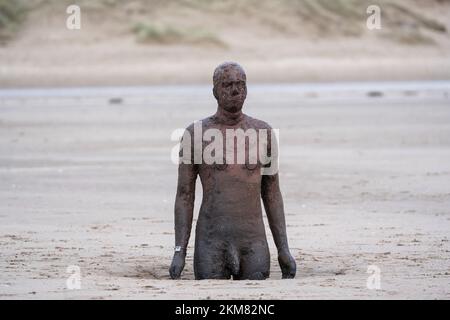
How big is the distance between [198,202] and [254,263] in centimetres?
395

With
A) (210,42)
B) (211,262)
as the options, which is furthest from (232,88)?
(210,42)

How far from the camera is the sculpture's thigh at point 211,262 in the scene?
827 cm

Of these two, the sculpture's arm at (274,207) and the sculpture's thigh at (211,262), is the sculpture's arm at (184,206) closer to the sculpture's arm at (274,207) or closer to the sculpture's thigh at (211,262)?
the sculpture's thigh at (211,262)

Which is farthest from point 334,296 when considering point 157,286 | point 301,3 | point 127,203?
point 301,3

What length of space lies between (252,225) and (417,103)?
1940 cm

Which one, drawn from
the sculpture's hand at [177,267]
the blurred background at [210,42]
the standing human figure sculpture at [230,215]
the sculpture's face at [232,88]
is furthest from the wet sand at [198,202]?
the blurred background at [210,42]

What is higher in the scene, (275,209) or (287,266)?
(275,209)

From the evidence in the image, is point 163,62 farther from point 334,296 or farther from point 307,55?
point 334,296

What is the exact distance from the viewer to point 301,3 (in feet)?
155

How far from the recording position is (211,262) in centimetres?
829

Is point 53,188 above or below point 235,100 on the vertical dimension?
below

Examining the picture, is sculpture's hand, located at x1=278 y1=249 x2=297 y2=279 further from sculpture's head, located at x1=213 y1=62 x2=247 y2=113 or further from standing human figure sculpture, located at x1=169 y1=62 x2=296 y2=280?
sculpture's head, located at x1=213 y1=62 x2=247 y2=113

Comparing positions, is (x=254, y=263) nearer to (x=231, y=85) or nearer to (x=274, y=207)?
(x=274, y=207)

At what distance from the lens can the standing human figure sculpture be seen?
8.27 meters
